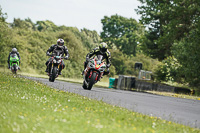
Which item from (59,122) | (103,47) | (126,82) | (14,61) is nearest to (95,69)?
(103,47)

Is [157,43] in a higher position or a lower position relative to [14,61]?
higher

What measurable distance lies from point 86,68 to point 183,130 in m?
9.80

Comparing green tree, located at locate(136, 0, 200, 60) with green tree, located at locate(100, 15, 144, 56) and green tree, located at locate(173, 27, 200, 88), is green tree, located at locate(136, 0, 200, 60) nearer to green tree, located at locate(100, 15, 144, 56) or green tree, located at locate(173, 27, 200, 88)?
green tree, located at locate(173, 27, 200, 88)

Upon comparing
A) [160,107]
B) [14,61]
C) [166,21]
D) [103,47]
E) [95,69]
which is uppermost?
[166,21]

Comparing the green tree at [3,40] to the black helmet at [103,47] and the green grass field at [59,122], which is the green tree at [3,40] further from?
the green grass field at [59,122]

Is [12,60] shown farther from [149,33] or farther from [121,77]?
[149,33]

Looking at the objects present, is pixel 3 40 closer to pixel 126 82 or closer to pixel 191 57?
pixel 126 82

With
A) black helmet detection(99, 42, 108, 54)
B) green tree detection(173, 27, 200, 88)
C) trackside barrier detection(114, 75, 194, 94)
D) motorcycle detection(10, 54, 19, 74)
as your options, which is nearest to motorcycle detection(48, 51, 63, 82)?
black helmet detection(99, 42, 108, 54)

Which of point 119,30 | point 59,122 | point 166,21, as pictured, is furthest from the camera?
point 119,30

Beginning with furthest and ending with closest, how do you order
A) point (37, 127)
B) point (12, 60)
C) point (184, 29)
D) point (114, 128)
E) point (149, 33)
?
point (149, 33) < point (184, 29) < point (12, 60) < point (114, 128) < point (37, 127)

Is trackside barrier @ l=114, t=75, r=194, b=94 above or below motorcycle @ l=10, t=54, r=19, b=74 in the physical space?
below

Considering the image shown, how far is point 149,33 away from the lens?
43438mm

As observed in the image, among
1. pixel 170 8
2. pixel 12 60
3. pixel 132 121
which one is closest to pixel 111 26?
pixel 170 8

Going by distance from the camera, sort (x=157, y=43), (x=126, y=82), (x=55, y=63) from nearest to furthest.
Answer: (x=55, y=63) → (x=126, y=82) → (x=157, y=43)
